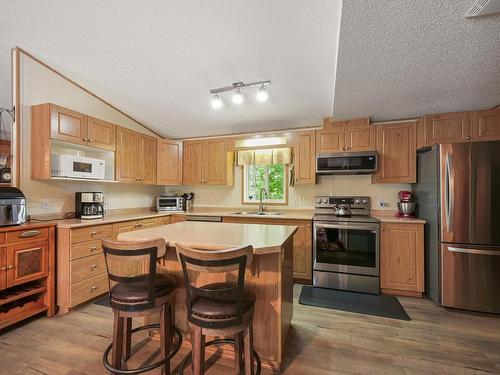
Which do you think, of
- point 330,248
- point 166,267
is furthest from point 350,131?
point 166,267

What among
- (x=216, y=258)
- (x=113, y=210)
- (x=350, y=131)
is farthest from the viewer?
(x=113, y=210)

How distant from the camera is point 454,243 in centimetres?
257

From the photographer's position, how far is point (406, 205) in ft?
10.6

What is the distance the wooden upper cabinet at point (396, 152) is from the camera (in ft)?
10.5

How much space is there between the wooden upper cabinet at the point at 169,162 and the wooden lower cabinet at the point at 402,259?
3.44 metres

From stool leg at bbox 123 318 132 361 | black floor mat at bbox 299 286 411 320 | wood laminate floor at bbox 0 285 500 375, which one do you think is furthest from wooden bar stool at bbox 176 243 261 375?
black floor mat at bbox 299 286 411 320

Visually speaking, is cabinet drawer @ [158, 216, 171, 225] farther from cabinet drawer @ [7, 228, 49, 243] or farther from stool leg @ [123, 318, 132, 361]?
stool leg @ [123, 318, 132, 361]

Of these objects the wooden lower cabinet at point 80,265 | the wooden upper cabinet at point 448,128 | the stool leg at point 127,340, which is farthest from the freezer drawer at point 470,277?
the wooden lower cabinet at point 80,265

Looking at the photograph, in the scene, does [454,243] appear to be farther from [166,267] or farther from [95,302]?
[95,302]

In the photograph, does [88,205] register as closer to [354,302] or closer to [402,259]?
[354,302]

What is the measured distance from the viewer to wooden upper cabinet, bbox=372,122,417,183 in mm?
3207

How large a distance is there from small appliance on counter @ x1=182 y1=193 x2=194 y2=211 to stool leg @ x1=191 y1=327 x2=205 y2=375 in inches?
129

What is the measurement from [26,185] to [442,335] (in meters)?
4.50

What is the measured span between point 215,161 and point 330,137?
197cm
